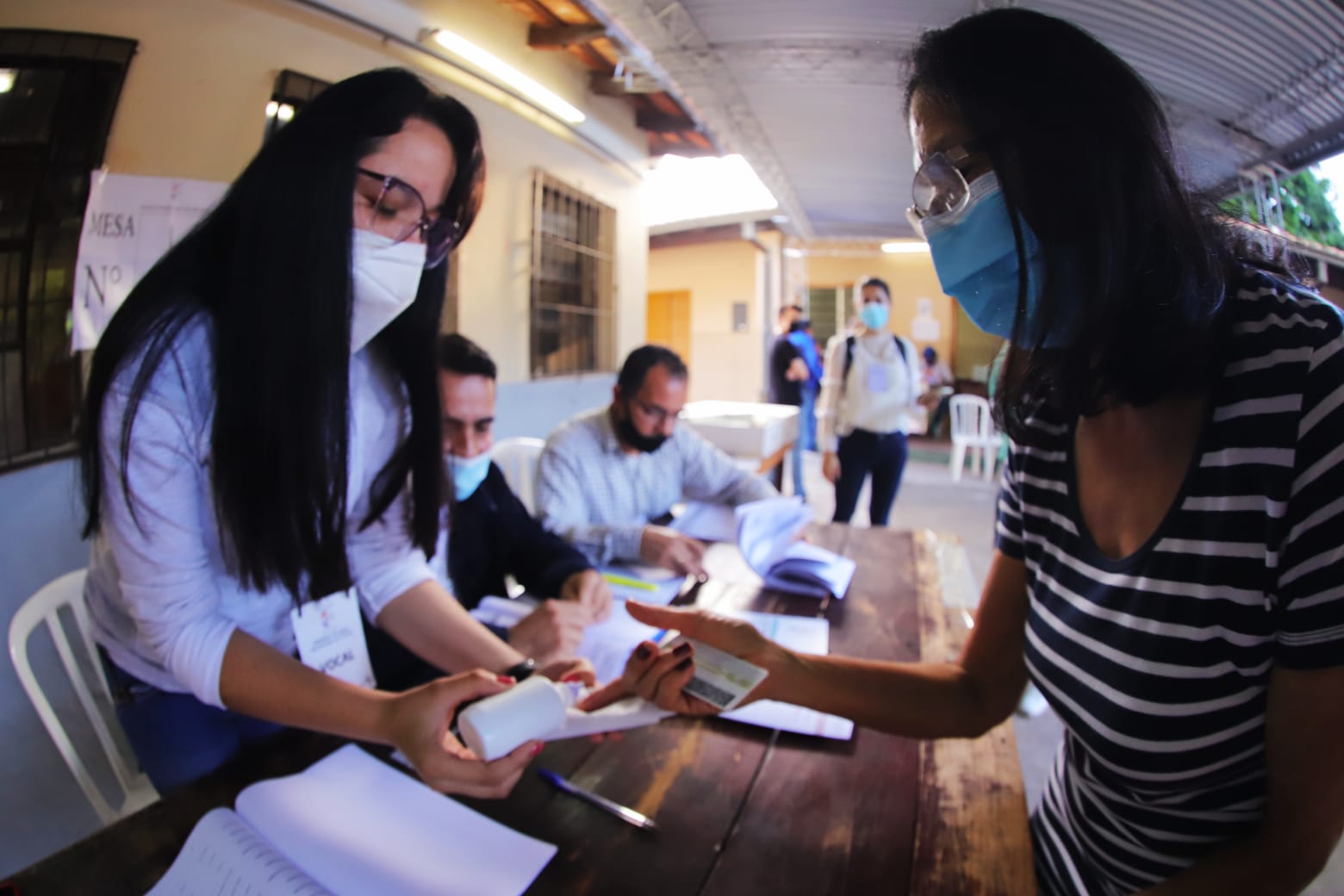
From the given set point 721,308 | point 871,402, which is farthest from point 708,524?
point 721,308

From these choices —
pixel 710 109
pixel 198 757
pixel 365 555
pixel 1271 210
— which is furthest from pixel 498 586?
pixel 1271 210

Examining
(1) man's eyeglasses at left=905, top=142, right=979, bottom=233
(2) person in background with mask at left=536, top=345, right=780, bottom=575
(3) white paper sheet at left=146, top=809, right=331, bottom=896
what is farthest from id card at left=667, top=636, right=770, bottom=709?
(2) person in background with mask at left=536, top=345, right=780, bottom=575

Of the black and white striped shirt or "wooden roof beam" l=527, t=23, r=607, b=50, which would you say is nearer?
the black and white striped shirt

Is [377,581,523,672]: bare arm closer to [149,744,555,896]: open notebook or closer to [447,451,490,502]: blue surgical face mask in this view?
[149,744,555,896]: open notebook

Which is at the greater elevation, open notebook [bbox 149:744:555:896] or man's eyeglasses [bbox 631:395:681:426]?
man's eyeglasses [bbox 631:395:681:426]

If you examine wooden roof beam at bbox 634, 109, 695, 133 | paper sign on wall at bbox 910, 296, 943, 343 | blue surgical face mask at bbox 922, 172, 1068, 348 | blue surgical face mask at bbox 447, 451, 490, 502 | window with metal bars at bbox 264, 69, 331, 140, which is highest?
wooden roof beam at bbox 634, 109, 695, 133

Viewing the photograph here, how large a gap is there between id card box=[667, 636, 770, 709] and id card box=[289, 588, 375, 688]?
1.46ft

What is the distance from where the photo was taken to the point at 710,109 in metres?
1.73

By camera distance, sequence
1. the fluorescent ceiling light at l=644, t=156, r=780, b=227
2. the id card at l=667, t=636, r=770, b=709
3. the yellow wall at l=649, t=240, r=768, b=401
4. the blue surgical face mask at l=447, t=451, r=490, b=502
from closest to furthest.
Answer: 1. the id card at l=667, t=636, r=770, b=709
2. the blue surgical face mask at l=447, t=451, r=490, b=502
3. the fluorescent ceiling light at l=644, t=156, r=780, b=227
4. the yellow wall at l=649, t=240, r=768, b=401

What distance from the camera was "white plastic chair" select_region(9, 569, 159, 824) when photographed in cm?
92

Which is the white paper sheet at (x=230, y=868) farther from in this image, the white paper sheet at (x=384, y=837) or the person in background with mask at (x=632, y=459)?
the person in background with mask at (x=632, y=459)

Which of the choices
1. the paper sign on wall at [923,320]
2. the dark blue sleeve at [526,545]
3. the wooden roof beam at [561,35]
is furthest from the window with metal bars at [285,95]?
the paper sign on wall at [923,320]

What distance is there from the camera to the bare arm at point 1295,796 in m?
0.49

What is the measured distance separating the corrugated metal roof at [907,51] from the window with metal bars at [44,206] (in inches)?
34.4
